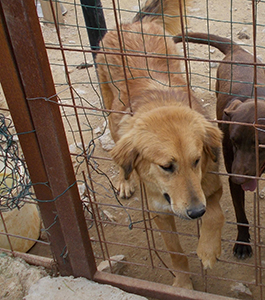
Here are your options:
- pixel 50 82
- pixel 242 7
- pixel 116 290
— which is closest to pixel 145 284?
pixel 116 290

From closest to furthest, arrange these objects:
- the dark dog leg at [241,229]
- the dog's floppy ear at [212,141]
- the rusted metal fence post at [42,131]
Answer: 1. the rusted metal fence post at [42,131]
2. the dog's floppy ear at [212,141]
3. the dark dog leg at [241,229]

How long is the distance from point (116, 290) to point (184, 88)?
1749mm

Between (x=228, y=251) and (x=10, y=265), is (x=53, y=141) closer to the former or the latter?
(x=10, y=265)

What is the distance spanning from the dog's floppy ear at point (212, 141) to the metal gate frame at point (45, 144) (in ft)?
3.02

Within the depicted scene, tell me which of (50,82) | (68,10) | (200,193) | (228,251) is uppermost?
(68,10)

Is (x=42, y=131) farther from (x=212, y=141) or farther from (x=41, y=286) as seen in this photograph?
(x=41, y=286)

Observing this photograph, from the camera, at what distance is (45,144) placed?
8.37 ft

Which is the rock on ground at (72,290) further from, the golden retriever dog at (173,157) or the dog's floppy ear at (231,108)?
the dog's floppy ear at (231,108)

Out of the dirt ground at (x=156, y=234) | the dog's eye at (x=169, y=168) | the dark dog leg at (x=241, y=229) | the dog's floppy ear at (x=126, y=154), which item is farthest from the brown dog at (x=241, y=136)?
the dog's floppy ear at (x=126, y=154)

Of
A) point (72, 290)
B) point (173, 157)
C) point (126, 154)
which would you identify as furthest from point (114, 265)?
point (173, 157)

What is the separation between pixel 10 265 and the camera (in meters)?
3.25

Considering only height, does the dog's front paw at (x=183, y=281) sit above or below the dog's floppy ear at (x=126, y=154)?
below

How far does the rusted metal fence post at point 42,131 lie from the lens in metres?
2.23

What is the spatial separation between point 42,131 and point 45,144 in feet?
0.31
